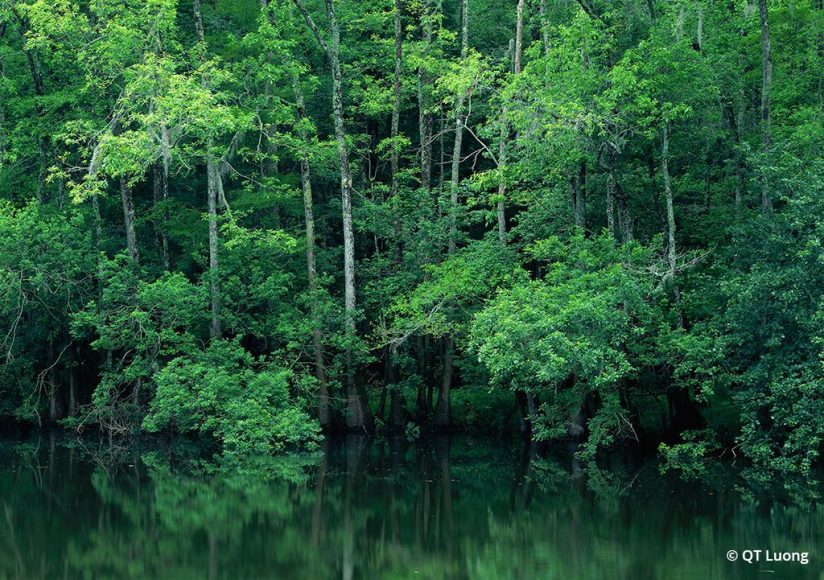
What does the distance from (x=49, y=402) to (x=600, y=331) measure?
1717cm

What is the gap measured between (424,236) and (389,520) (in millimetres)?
12163

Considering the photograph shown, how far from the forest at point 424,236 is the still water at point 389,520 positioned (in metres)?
2.31

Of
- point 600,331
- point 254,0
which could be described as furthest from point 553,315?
point 254,0

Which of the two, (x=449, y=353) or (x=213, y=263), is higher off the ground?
(x=213, y=263)

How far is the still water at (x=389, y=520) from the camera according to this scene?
14070mm

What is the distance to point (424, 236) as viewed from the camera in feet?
93.1

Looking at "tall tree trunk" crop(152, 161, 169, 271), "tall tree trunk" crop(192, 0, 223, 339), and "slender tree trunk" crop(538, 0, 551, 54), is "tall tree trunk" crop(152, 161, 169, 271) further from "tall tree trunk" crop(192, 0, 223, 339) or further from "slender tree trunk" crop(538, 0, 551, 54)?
"slender tree trunk" crop(538, 0, 551, 54)

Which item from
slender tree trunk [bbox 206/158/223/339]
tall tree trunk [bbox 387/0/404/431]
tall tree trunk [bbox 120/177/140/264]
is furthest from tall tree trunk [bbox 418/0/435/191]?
tall tree trunk [bbox 120/177/140/264]

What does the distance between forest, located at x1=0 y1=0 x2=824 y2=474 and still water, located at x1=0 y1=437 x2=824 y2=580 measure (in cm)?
231

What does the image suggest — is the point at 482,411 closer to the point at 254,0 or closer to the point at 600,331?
the point at 600,331

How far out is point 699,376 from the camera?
2384 centimetres

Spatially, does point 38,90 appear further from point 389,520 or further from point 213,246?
point 389,520

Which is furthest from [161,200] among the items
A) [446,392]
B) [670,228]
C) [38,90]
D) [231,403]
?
[670,228]

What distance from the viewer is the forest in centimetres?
2264
